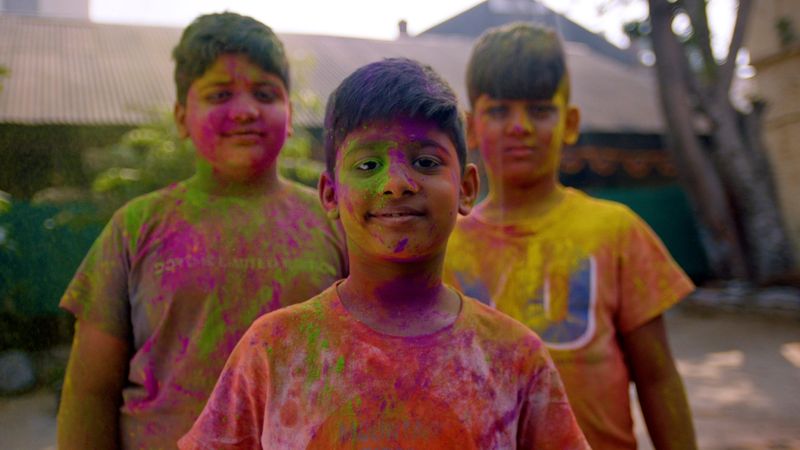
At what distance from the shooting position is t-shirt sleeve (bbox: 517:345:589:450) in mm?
1219

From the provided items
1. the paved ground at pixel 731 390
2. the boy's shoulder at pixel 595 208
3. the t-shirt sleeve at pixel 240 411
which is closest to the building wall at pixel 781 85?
the paved ground at pixel 731 390

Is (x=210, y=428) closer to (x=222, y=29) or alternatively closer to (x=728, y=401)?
(x=222, y=29)

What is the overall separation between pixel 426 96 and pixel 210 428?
0.66 meters

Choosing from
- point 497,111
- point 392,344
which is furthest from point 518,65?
point 392,344

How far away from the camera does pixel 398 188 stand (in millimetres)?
1208

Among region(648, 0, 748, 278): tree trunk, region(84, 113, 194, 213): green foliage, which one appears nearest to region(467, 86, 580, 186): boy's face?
region(84, 113, 194, 213): green foliage

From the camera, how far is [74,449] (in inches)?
67.9

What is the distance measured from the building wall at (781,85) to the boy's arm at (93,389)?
34.9 ft

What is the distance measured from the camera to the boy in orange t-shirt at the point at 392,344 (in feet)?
3.87

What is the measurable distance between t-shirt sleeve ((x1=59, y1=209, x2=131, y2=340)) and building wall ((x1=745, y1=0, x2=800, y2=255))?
10.6 m

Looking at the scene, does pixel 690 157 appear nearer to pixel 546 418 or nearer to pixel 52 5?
pixel 52 5

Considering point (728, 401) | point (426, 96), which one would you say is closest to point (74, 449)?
point (426, 96)

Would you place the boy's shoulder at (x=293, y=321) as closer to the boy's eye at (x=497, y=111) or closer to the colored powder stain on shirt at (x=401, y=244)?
the colored powder stain on shirt at (x=401, y=244)

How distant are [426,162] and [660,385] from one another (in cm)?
101
